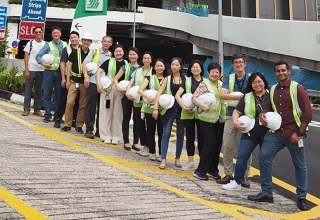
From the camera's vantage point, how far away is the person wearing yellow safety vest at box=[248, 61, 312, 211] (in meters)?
5.10

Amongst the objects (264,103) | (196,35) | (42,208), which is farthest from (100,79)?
(196,35)

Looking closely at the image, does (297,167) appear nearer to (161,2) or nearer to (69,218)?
(69,218)

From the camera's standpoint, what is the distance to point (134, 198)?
4.77 meters

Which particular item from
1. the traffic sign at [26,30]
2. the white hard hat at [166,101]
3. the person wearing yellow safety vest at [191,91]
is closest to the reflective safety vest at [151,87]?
the white hard hat at [166,101]

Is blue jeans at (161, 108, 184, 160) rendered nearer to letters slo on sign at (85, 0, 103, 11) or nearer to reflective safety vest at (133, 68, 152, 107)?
reflective safety vest at (133, 68, 152, 107)

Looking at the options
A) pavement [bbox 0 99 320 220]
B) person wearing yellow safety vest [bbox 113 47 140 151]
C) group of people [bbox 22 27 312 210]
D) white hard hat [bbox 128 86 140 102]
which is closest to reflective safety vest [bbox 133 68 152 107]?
group of people [bbox 22 27 312 210]

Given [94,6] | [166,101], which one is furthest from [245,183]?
[94,6]

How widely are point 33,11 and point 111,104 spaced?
182 inches

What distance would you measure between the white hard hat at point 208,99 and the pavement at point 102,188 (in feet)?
3.70

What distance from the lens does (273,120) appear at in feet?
16.8

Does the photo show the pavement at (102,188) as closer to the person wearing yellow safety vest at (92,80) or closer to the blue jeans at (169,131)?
the blue jeans at (169,131)

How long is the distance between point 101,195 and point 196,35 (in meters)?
29.5

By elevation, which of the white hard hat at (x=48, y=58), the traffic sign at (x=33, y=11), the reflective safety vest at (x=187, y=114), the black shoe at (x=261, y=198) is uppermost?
the traffic sign at (x=33, y=11)

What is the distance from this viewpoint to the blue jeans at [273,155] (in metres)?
5.25
